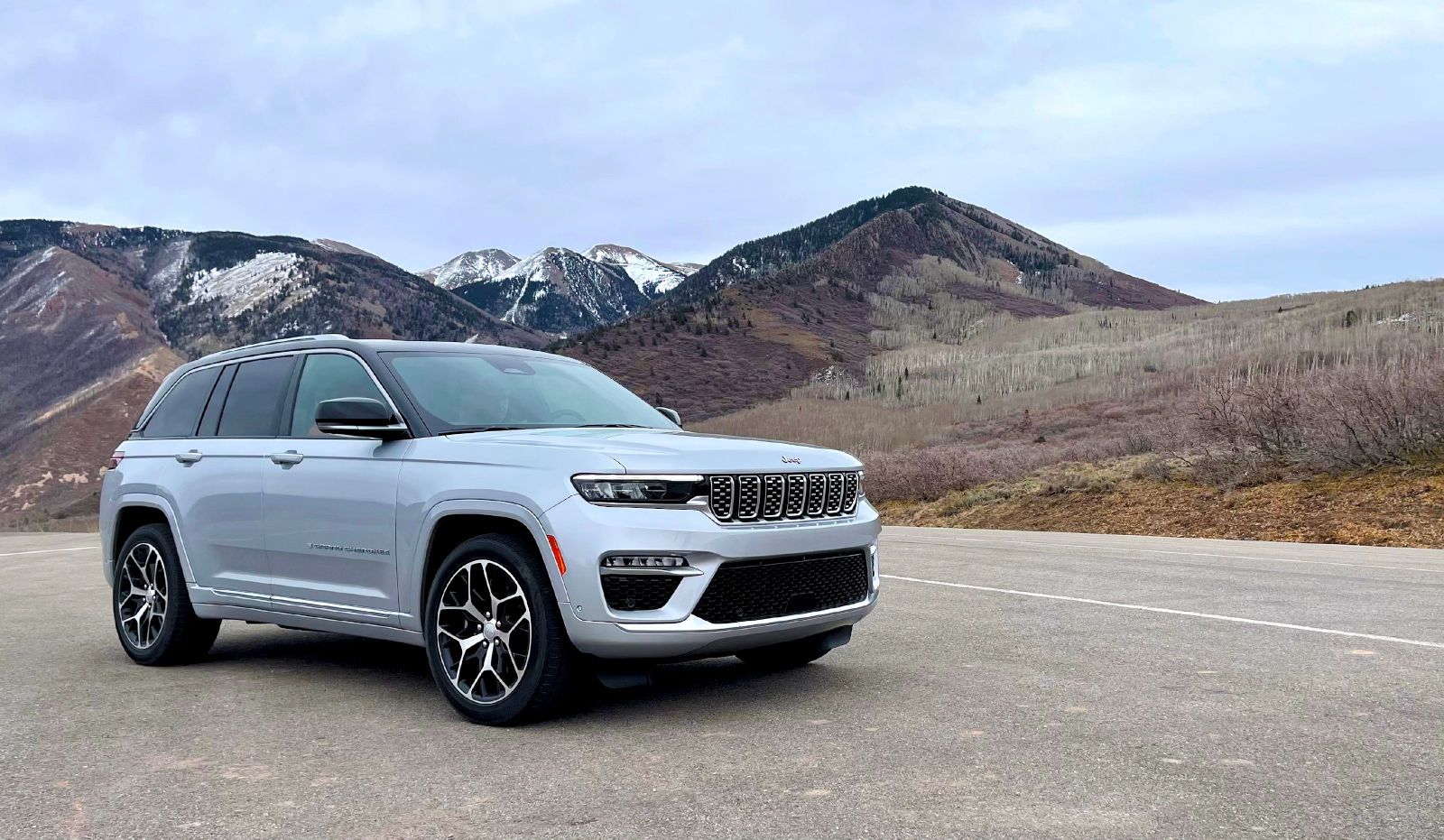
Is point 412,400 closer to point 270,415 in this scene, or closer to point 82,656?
point 270,415

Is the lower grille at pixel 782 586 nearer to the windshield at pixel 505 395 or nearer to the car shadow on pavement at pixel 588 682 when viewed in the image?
the car shadow on pavement at pixel 588 682

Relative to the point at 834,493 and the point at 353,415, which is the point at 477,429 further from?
the point at 834,493

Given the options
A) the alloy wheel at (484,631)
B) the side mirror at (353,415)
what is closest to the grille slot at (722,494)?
the alloy wheel at (484,631)

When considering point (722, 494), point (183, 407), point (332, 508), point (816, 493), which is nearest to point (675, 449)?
point (722, 494)

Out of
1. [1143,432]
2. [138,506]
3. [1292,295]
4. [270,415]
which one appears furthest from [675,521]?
[1292,295]

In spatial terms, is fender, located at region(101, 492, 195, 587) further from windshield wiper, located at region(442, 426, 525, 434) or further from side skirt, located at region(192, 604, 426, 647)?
windshield wiper, located at region(442, 426, 525, 434)

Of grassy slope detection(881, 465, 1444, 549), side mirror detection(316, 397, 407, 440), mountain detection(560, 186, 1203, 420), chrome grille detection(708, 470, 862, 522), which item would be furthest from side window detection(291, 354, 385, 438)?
mountain detection(560, 186, 1203, 420)

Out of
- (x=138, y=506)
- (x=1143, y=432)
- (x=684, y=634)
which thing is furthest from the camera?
(x=1143, y=432)

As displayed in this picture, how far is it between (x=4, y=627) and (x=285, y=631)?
8.21ft

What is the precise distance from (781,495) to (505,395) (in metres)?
1.87

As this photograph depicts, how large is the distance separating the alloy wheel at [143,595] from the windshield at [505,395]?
A: 236 centimetres

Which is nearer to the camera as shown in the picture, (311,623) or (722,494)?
(722,494)

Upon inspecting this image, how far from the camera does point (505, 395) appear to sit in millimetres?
6762

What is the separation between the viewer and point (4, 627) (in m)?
9.70
